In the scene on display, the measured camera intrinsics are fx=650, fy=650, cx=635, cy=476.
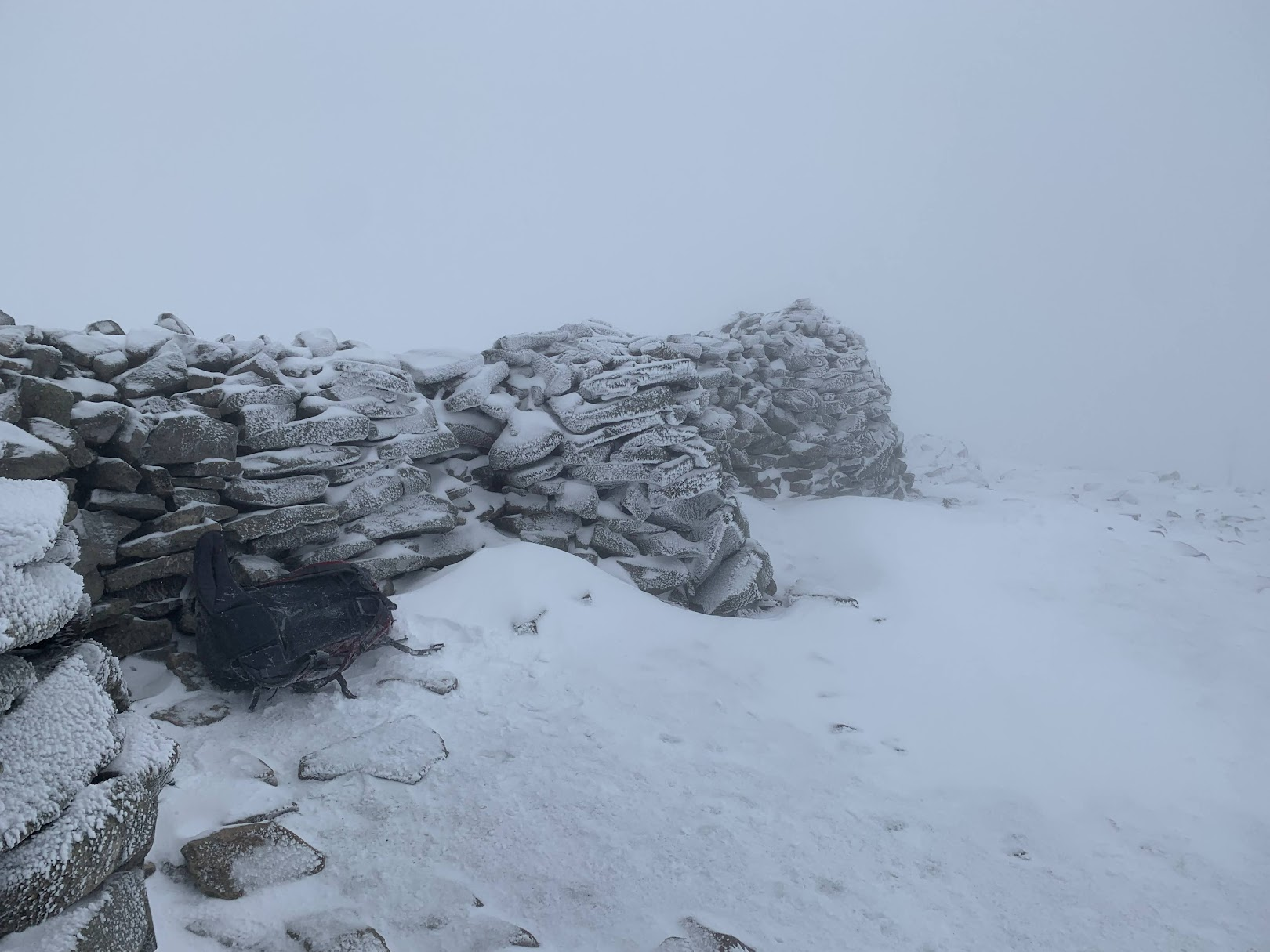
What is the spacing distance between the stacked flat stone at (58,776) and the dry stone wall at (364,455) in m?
0.71

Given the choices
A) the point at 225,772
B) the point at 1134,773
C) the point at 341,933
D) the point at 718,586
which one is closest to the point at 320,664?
the point at 225,772

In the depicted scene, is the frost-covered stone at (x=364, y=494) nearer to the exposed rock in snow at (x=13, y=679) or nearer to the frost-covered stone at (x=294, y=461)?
the frost-covered stone at (x=294, y=461)

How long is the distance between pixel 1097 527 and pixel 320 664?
16.0 metres

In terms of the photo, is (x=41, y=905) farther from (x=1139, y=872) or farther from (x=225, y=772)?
(x=1139, y=872)

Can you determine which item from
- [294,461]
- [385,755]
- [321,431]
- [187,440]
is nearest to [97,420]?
[187,440]

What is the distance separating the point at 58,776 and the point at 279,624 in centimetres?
350

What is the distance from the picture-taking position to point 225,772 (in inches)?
186

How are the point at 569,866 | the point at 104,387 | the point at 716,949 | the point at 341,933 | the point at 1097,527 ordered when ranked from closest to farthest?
the point at 341,933, the point at 716,949, the point at 569,866, the point at 104,387, the point at 1097,527

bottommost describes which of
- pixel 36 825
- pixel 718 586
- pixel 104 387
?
pixel 718 586

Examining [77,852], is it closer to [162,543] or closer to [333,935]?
[333,935]

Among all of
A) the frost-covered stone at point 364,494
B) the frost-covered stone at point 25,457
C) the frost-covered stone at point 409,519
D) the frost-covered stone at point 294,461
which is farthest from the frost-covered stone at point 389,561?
the frost-covered stone at point 25,457

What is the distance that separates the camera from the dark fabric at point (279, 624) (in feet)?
18.7

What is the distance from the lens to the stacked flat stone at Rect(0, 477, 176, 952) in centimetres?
232

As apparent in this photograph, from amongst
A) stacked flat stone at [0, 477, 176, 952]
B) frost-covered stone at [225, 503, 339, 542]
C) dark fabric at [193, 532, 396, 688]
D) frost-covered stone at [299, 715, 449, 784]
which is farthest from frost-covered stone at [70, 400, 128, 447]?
stacked flat stone at [0, 477, 176, 952]
